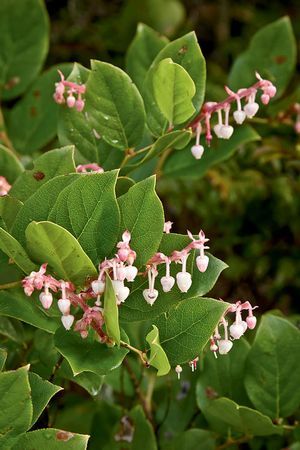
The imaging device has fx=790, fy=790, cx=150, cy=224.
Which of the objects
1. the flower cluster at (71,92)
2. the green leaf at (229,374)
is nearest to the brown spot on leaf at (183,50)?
the flower cluster at (71,92)

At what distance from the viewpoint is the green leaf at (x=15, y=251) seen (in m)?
0.62

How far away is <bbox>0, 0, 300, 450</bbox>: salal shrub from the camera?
625mm

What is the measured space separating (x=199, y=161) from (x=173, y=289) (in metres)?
0.34

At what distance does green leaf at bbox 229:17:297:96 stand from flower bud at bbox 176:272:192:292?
48cm

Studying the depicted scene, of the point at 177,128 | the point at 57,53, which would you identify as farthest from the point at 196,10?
the point at 177,128

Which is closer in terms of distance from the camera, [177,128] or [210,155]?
[177,128]

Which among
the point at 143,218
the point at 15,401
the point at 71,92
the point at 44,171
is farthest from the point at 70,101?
the point at 15,401

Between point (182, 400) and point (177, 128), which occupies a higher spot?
point (177, 128)

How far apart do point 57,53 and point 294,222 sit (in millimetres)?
668

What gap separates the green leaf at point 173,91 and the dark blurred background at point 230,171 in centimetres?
38

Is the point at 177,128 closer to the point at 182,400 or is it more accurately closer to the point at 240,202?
the point at 182,400

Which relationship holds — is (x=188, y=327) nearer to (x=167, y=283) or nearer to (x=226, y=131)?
(x=167, y=283)

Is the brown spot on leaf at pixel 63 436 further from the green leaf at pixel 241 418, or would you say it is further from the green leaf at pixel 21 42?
the green leaf at pixel 21 42

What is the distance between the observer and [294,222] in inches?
56.5
